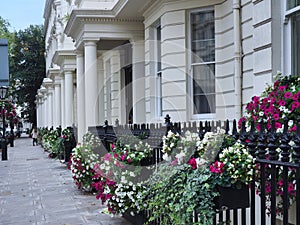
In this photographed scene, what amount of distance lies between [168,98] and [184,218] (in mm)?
5570

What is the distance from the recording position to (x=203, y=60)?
8.90 metres

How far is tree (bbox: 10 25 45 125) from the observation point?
159ft

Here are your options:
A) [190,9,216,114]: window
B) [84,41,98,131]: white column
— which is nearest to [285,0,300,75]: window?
[190,9,216,114]: window

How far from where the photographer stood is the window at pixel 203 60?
883 cm

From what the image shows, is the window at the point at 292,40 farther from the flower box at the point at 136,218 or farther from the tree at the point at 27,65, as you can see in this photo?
the tree at the point at 27,65

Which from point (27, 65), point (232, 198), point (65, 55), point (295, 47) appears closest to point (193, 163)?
point (232, 198)

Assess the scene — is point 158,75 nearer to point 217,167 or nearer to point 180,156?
point 180,156

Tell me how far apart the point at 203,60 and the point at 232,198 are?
18.4ft

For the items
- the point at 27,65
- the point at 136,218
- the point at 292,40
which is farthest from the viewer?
the point at 27,65

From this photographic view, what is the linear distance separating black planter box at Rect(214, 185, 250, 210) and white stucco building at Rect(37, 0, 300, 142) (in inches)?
93.7

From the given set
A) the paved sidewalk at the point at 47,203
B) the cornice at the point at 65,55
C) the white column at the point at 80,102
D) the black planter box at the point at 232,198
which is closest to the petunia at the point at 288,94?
the black planter box at the point at 232,198

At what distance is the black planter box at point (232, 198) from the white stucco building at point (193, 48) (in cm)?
238

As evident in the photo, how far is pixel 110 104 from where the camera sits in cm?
1598

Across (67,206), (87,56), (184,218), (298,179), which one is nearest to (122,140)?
(67,206)
